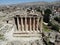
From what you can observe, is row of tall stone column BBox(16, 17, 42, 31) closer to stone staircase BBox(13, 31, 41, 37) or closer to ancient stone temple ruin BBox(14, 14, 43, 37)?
ancient stone temple ruin BBox(14, 14, 43, 37)

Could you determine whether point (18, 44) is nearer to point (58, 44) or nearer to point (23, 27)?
point (58, 44)

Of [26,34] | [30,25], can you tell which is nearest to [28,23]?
[30,25]

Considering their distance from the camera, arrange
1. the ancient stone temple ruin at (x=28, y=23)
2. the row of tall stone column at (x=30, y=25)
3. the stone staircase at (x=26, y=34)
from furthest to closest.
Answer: the row of tall stone column at (x=30, y=25) → the ancient stone temple ruin at (x=28, y=23) → the stone staircase at (x=26, y=34)

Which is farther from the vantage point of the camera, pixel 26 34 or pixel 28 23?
pixel 28 23

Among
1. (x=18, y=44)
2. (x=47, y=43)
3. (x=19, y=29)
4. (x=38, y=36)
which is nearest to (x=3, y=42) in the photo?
(x=18, y=44)

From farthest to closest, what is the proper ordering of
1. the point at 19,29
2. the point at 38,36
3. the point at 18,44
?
the point at 19,29 → the point at 38,36 → the point at 18,44

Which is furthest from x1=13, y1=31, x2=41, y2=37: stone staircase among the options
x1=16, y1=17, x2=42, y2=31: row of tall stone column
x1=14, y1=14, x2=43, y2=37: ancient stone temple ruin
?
x1=16, y1=17, x2=42, y2=31: row of tall stone column

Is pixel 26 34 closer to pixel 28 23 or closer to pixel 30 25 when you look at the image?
pixel 30 25

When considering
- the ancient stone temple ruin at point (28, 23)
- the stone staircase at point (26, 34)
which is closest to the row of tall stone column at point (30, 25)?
the ancient stone temple ruin at point (28, 23)

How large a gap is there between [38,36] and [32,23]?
10.9 feet

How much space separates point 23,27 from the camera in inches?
834

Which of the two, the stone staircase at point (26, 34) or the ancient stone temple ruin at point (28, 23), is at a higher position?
the ancient stone temple ruin at point (28, 23)

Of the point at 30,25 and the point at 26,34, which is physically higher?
the point at 30,25

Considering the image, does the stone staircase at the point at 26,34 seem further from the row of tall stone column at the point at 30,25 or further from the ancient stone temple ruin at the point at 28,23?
the row of tall stone column at the point at 30,25
